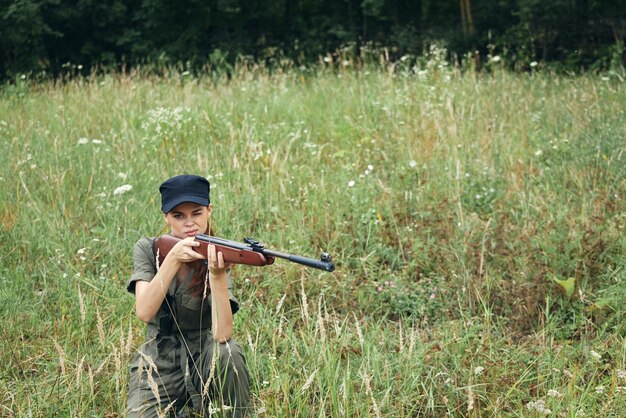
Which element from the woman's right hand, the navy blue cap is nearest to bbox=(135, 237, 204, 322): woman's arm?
the woman's right hand

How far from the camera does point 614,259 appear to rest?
3.96 meters

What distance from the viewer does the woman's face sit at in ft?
9.10

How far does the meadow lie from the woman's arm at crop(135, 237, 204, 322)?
0.24 metres

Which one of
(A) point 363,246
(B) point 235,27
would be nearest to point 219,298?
(A) point 363,246

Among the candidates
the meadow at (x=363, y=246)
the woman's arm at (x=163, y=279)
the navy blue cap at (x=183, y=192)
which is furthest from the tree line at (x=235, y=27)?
the woman's arm at (x=163, y=279)

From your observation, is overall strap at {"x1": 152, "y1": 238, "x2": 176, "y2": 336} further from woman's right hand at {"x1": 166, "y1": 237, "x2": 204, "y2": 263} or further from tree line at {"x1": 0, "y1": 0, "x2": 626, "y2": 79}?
tree line at {"x1": 0, "y1": 0, "x2": 626, "y2": 79}

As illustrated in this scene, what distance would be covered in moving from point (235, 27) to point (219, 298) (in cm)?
1805

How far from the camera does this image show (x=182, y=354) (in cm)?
280

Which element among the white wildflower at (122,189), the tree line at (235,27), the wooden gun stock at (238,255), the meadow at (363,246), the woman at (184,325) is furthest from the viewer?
the tree line at (235,27)

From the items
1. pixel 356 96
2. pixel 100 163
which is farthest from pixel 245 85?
pixel 100 163

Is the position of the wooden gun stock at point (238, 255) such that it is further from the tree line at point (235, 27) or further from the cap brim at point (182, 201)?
the tree line at point (235, 27)

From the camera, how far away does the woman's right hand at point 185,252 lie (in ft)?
8.13

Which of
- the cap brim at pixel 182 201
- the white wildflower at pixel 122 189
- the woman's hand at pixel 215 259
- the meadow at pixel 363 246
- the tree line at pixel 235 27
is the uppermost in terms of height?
the tree line at pixel 235 27

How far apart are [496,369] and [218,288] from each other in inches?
56.6
